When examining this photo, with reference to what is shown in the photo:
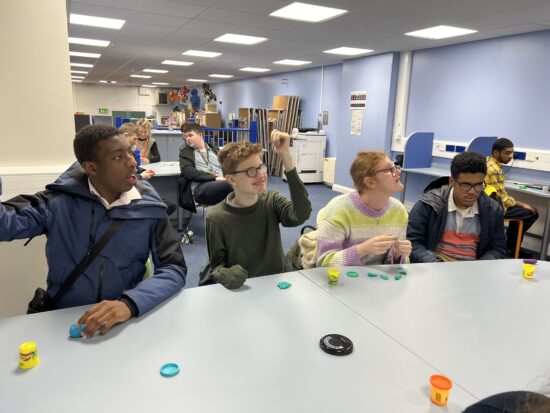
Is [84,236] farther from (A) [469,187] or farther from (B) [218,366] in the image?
(A) [469,187]

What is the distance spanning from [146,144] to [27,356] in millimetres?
4509

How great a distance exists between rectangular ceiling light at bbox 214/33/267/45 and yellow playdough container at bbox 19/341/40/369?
17.8 feet

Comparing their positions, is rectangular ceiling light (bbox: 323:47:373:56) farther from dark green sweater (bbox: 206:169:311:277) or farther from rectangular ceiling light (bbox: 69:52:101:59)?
dark green sweater (bbox: 206:169:311:277)

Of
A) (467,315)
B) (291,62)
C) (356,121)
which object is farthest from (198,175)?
(291,62)

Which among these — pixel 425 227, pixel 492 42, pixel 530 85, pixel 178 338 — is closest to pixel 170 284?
pixel 178 338

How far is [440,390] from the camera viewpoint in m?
0.91

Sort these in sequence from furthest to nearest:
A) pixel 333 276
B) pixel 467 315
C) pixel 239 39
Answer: pixel 239 39 < pixel 333 276 < pixel 467 315

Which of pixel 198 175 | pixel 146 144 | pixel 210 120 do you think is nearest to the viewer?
pixel 198 175

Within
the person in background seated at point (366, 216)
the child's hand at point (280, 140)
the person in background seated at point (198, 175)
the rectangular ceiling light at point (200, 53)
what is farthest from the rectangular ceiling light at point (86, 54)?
the person in background seated at point (366, 216)

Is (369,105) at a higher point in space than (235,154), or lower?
higher

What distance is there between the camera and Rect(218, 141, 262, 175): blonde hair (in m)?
1.81

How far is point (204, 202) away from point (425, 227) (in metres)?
2.46

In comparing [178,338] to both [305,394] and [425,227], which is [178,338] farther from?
[425,227]

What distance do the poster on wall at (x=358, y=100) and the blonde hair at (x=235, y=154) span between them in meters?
5.79
